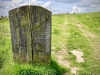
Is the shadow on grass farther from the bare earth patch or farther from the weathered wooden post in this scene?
the bare earth patch

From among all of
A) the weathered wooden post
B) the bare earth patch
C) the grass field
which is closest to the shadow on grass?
the grass field

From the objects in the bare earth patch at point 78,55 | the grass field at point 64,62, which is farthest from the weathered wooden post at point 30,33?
the bare earth patch at point 78,55

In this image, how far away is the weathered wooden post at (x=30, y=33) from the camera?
6699mm

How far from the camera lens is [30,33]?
6836 millimetres

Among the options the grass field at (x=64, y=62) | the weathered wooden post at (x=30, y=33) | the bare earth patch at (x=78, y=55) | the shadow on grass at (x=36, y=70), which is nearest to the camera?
the shadow on grass at (x=36, y=70)

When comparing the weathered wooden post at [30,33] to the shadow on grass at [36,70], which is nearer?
the shadow on grass at [36,70]

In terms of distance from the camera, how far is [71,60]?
8.70 metres

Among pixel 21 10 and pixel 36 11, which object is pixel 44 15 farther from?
pixel 21 10

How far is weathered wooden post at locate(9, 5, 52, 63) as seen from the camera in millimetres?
6699

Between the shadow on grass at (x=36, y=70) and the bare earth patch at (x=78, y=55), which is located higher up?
the shadow on grass at (x=36, y=70)

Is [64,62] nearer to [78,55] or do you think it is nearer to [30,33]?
[78,55]

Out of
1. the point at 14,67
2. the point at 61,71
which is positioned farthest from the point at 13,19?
the point at 61,71

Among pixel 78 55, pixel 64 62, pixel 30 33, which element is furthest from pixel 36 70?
pixel 78 55

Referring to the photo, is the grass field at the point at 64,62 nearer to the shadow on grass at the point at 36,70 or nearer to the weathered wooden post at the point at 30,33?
the shadow on grass at the point at 36,70
